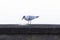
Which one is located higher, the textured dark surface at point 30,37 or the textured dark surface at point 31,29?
the textured dark surface at point 31,29

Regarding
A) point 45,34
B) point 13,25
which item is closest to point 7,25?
point 13,25

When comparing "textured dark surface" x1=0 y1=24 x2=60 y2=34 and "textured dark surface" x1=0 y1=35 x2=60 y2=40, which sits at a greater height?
"textured dark surface" x1=0 y1=24 x2=60 y2=34

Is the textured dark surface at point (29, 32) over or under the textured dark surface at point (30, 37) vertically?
over

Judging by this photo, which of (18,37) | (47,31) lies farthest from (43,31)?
(18,37)

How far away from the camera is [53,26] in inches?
167

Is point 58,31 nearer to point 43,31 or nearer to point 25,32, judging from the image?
point 43,31

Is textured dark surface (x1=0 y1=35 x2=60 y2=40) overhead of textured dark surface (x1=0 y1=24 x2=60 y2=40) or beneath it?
beneath

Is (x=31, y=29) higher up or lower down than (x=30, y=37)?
higher up

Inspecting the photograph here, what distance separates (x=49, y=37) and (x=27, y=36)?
0.38 metres

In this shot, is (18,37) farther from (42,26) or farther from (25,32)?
(42,26)

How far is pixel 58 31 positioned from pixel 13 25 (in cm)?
77

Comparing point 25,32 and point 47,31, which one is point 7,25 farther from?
point 47,31

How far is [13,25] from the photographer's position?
4234mm

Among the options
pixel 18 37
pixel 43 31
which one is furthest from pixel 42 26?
pixel 18 37
